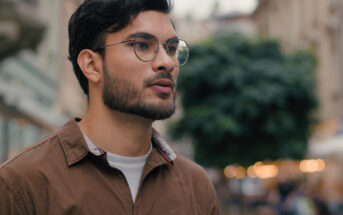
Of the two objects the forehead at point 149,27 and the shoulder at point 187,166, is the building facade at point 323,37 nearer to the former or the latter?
the shoulder at point 187,166

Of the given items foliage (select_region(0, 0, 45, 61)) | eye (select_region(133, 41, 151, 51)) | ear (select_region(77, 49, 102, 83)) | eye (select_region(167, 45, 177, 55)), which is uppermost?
eye (select_region(133, 41, 151, 51))

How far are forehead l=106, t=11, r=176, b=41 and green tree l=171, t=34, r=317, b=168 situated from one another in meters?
11.2

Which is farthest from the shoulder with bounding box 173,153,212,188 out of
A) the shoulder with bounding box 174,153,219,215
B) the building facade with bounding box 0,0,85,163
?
the building facade with bounding box 0,0,85,163

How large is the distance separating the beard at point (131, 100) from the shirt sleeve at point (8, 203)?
1.56 feet

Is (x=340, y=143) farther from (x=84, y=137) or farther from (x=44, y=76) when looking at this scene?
(x=84, y=137)

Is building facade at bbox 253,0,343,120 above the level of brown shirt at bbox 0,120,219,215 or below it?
below

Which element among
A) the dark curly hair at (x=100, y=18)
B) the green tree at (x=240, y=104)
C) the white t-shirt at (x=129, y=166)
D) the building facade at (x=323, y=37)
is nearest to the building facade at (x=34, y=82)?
the green tree at (x=240, y=104)

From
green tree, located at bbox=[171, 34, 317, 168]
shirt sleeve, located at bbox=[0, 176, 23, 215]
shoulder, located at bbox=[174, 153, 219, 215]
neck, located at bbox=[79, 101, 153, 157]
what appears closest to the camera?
shirt sleeve, located at bbox=[0, 176, 23, 215]

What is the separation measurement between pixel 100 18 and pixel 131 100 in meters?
0.32

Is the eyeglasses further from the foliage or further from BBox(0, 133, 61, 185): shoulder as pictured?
the foliage

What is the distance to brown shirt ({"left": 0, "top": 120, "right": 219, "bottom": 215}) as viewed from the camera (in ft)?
5.77

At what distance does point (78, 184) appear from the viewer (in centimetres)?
182

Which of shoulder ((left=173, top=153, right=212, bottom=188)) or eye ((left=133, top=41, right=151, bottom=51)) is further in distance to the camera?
shoulder ((left=173, top=153, right=212, bottom=188))

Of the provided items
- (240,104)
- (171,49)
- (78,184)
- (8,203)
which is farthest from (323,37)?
(8,203)
